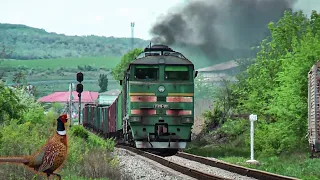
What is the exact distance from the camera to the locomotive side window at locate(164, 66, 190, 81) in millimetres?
19891

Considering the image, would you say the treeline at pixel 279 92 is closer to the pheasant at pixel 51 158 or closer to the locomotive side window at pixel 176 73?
the locomotive side window at pixel 176 73

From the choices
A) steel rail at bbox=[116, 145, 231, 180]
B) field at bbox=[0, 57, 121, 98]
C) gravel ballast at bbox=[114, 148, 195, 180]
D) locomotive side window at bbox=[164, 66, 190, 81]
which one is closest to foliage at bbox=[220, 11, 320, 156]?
steel rail at bbox=[116, 145, 231, 180]

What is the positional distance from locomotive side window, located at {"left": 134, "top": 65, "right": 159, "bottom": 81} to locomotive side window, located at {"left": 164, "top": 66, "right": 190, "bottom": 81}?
1.04ft

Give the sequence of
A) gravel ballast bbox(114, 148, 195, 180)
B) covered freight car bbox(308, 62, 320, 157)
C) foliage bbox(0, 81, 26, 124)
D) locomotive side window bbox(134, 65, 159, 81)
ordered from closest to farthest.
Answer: gravel ballast bbox(114, 148, 195, 180) < locomotive side window bbox(134, 65, 159, 81) < foliage bbox(0, 81, 26, 124) < covered freight car bbox(308, 62, 320, 157)

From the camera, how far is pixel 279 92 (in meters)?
31.2

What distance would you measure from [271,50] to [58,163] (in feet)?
123

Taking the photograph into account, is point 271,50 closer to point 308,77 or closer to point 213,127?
point 213,127

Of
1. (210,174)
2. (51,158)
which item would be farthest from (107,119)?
(51,158)

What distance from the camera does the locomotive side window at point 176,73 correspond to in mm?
19891

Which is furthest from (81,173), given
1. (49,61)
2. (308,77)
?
(49,61)

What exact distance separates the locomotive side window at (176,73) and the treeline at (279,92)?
37.4 ft

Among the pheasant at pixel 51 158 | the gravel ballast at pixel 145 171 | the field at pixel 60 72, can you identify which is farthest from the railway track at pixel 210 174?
the field at pixel 60 72

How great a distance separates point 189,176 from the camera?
1881 cm

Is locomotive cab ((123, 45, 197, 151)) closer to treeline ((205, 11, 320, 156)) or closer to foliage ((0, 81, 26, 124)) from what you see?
foliage ((0, 81, 26, 124))
